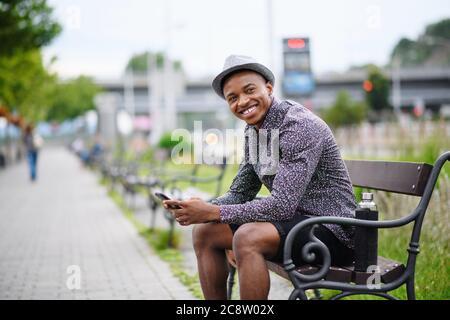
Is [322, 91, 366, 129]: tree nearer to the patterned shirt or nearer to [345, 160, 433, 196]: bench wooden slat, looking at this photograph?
[345, 160, 433, 196]: bench wooden slat

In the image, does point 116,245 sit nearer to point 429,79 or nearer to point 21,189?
point 21,189

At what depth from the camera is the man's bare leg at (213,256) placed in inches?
130

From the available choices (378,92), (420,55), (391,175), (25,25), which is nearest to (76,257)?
(391,175)

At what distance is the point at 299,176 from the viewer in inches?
120

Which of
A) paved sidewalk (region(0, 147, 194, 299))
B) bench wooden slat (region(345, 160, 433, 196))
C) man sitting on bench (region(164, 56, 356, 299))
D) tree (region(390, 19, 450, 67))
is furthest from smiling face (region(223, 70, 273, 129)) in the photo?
tree (region(390, 19, 450, 67))

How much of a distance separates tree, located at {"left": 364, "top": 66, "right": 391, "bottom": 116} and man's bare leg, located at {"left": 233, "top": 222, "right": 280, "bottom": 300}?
52733mm

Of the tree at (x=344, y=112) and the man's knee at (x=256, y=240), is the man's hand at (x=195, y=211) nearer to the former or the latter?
the man's knee at (x=256, y=240)

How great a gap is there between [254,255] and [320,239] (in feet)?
1.31

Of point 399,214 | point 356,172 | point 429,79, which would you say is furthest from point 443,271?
point 429,79

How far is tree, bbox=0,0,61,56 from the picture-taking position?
1490 centimetres

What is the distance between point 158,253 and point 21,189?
40.0 feet

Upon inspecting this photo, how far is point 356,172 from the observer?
4035mm

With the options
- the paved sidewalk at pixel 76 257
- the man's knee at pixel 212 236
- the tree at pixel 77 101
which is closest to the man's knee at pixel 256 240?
the man's knee at pixel 212 236

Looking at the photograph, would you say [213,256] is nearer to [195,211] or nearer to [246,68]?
[195,211]
